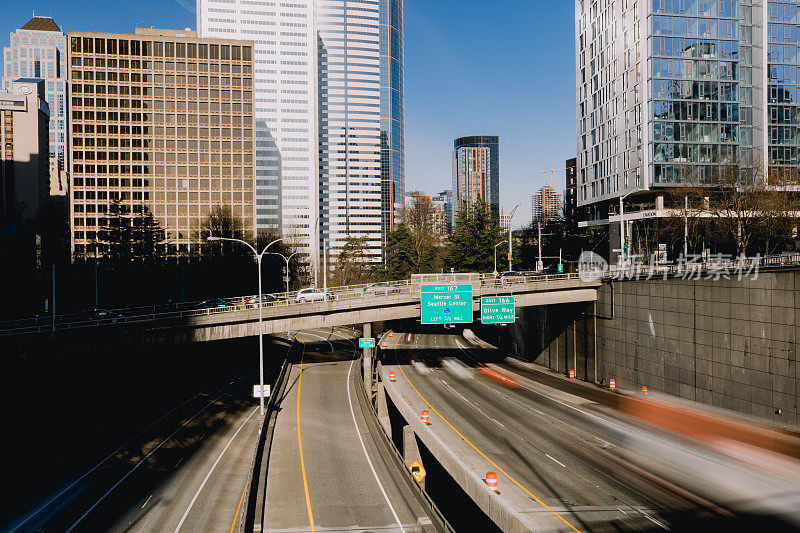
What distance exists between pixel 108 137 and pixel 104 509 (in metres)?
109

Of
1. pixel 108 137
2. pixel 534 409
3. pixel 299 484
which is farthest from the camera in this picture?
pixel 108 137

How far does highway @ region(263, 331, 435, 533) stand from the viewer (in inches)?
829

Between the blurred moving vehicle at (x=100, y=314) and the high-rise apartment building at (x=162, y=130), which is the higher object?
the high-rise apartment building at (x=162, y=130)

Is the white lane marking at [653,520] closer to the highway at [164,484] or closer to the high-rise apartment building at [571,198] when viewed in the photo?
the highway at [164,484]

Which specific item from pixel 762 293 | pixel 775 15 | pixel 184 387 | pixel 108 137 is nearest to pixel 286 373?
pixel 184 387

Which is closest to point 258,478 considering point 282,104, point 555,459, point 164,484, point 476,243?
point 164,484

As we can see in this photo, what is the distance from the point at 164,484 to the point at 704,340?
107ft

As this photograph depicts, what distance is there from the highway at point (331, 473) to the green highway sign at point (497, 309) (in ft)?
43.2

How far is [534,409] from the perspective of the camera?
3703 cm

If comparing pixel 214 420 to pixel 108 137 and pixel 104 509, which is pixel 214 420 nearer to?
pixel 104 509

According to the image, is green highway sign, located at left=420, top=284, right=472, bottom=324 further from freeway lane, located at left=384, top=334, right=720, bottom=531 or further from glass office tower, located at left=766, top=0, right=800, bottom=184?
glass office tower, located at left=766, top=0, right=800, bottom=184

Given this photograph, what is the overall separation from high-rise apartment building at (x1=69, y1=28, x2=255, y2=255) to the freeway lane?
80.4m

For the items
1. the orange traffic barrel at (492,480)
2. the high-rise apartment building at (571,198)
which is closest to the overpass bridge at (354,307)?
the orange traffic barrel at (492,480)

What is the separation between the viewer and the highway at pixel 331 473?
69.1ft
